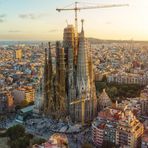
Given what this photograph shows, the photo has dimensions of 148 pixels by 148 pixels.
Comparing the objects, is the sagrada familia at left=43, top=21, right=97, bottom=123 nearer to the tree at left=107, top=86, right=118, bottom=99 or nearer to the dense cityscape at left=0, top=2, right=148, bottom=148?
the dense cityscape at left=0, top=2, right=148, bottom=148

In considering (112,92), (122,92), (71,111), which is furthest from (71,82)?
(122,92)

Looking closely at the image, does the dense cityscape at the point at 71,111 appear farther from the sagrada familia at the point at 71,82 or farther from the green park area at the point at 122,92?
the green park area at the point at 122,92

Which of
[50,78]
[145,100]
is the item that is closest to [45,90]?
[50,78]

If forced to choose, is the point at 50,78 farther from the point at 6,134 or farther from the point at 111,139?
the point at 111,139

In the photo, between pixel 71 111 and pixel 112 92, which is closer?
pixel 71 111

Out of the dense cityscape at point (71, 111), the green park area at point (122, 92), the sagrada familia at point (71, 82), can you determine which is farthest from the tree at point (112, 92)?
the sagrada familia at point (71, 82)

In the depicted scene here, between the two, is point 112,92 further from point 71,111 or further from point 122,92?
point 71,111

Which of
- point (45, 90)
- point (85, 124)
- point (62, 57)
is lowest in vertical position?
point (85, 124)

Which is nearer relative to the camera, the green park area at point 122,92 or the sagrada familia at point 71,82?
the sagrada familia at point 71,82
